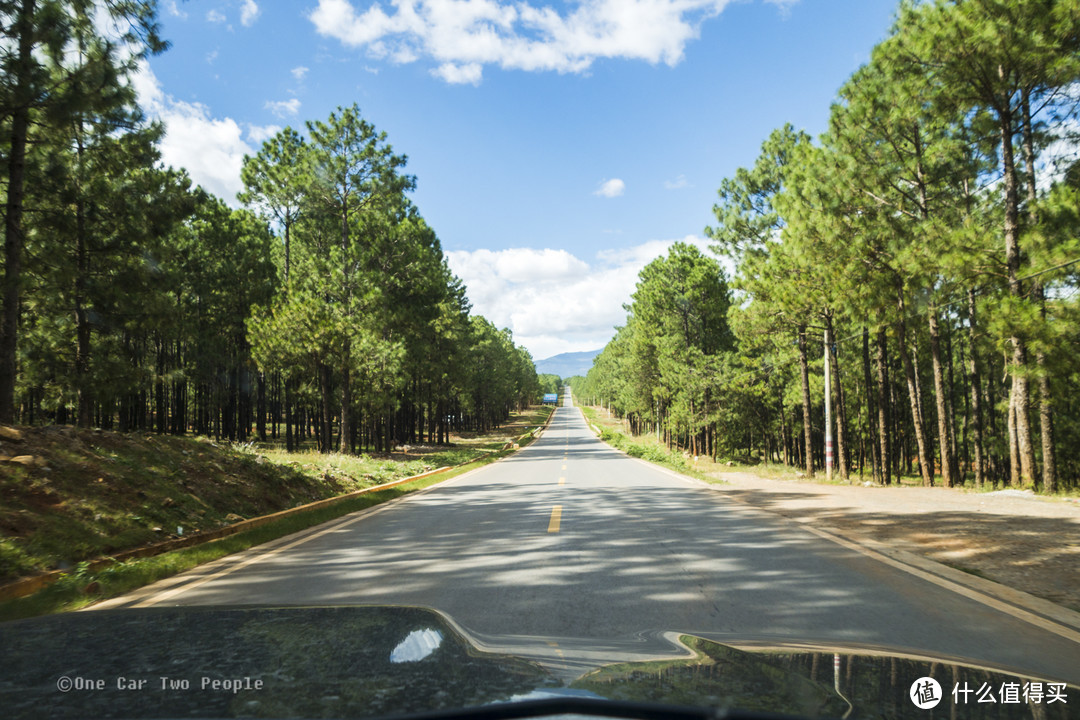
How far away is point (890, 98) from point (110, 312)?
24.5m

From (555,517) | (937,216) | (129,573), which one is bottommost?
(555,517)

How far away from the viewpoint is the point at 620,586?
221 inches

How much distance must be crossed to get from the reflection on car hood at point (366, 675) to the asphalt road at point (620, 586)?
39cm

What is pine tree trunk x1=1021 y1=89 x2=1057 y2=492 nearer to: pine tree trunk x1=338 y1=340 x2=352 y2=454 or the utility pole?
the utility pole

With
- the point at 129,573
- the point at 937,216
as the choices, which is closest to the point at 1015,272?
the point at 937,216

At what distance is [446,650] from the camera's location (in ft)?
8.57

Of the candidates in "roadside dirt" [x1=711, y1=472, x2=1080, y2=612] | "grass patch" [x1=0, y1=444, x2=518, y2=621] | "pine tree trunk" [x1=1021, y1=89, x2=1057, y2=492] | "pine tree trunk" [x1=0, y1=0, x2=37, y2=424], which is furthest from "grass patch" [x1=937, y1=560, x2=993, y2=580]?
"pine tree trunk" [x1=0, y1=0, x2=37, y2=424]

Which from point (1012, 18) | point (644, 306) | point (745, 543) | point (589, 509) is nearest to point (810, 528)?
point (745, 543)

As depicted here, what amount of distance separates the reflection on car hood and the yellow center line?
5.99 metres

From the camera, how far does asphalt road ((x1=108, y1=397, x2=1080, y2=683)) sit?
13.1 feet

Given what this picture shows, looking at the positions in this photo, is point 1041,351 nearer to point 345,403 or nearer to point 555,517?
point 555,517

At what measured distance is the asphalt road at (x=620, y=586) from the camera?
401cm

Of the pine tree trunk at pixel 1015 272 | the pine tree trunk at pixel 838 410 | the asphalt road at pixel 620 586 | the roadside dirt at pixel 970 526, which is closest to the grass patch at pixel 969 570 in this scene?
the roadside dirt at pixel 970 526

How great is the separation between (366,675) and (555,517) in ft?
26.4
